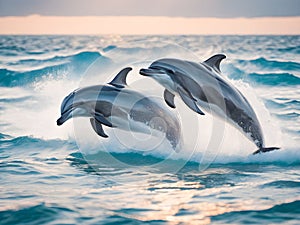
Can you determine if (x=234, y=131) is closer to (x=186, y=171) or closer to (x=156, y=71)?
(x=186, y=171)

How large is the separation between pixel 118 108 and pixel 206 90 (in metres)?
1.56

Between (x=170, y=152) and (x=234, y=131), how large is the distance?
46.0 inches

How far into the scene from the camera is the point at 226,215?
648 centimetres

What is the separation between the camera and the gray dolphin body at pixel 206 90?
8.34 metres

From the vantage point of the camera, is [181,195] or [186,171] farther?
[186,171]

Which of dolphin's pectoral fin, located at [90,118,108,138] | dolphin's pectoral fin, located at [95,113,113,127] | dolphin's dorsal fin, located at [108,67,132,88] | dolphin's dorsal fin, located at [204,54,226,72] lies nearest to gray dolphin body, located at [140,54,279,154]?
dolphin's dorsal fin, located at [204,54,226,72]

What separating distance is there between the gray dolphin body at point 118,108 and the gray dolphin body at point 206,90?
0.62 m

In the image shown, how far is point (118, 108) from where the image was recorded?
30.1ft

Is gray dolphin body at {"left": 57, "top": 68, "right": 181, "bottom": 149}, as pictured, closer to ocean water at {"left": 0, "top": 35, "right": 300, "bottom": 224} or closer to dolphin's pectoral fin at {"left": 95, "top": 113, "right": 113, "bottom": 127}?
dolphin's pectoral fin at {"left": 95, "top": 113, "right": 113, "bottom": 127}

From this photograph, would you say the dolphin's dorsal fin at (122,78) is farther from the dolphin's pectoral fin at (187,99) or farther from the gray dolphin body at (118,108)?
the dolphin's pectoral fin at (187,99)

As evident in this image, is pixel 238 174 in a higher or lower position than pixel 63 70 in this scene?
lower

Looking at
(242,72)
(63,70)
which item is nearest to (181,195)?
(242,72)

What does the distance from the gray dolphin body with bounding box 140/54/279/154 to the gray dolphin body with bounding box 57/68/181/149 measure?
0.62 meters

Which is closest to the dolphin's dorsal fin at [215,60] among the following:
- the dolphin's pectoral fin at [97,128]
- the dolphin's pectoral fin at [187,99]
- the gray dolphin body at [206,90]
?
the gray dolphin body at [206,90]
